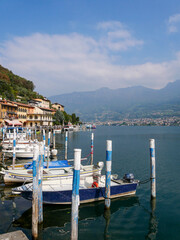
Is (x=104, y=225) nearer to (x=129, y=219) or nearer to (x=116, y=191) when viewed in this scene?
(x=129, y=219)

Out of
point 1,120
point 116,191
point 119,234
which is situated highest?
point 1,120

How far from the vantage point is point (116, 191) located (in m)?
15.6

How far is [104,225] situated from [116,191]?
3.45 meters

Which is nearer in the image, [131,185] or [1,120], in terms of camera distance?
[131,185]

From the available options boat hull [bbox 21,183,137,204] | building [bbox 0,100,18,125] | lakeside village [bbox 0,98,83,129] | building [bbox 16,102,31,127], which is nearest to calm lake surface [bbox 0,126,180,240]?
boat hull [bbox 21,183,137,204]

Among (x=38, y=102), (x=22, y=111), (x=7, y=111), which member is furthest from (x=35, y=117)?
(x=7, y=111)

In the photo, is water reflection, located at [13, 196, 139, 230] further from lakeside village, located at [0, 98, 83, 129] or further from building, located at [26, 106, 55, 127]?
building, located at [26, 106, 55, 127]

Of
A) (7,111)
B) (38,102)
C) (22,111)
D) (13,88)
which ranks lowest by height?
(7,111)

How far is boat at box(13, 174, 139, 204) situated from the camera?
13.8 metres

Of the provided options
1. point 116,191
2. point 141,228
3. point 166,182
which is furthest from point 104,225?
point 166,182

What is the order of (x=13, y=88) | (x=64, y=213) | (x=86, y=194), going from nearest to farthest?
1. (x=64, y=213)
2. (x=86, y=194)
3. (x=13, y=88)

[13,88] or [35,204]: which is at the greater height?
[13,88]

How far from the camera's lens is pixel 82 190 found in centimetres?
1436

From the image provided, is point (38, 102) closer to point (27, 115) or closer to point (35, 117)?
point (35, 117)
